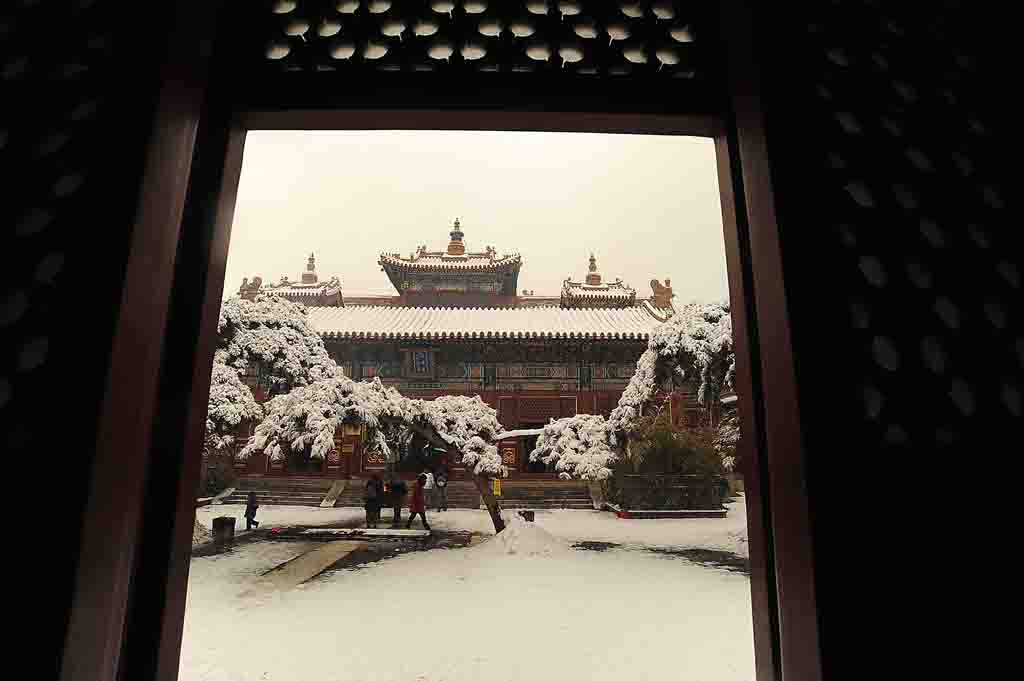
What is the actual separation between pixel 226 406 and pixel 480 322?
4010mm

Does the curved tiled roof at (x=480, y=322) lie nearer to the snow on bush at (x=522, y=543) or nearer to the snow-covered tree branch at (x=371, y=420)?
the snow-covered tree branch at (x=371, y=420)

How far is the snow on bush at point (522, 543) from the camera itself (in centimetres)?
558

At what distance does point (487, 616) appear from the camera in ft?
13.5

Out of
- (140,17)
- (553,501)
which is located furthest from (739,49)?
(553,501)

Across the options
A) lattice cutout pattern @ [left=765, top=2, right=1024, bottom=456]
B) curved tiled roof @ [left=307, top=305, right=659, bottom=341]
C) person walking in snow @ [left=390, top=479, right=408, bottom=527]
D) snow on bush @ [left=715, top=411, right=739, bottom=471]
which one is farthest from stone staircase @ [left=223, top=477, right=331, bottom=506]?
lattice cutout pattern @ [left=765, top=2, right=1024, bottom=456]

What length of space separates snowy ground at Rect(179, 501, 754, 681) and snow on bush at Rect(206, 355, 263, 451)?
1.14 m

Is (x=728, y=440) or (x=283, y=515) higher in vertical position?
(x=728, y=440)

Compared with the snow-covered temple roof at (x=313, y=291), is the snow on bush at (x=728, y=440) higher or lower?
lower

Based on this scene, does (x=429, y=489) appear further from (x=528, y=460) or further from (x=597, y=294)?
(x=597, y=294)

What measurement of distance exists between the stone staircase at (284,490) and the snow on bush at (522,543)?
9.03ft

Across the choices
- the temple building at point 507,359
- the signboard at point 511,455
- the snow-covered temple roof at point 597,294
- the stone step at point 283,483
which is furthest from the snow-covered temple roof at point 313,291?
the signboard at point 511,455

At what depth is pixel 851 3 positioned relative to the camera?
26.5 inches

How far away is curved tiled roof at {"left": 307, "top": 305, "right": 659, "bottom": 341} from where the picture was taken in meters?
7.82

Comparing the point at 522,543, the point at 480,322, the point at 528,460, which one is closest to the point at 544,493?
the point at 528,460
